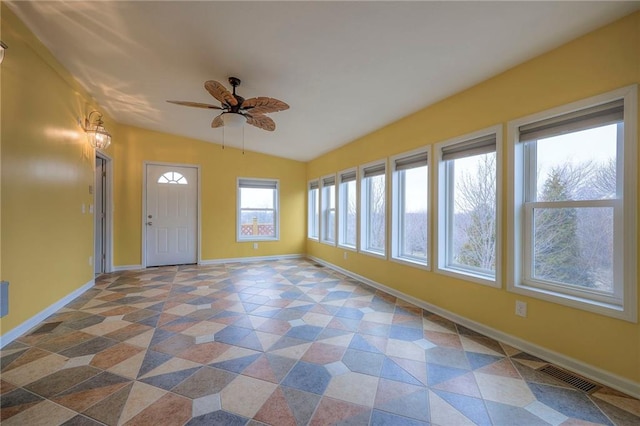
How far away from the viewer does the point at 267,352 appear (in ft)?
7.55

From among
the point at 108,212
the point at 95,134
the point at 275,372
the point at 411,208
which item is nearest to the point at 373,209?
the point at 411,208

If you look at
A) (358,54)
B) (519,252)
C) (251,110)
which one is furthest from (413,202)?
(251,110)

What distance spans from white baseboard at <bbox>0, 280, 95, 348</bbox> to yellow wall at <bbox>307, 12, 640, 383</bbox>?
407cm

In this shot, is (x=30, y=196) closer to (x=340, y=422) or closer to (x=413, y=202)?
(x=340, y=422)

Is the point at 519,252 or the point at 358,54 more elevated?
the point at 358,54

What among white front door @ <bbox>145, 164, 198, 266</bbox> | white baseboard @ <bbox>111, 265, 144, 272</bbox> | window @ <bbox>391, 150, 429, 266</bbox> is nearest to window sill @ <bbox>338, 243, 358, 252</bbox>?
window @ <bbox>391, 150, 429, 266</bbox>

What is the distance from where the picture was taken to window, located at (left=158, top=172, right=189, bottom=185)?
18.8 feet

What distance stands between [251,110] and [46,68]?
219 centimetres

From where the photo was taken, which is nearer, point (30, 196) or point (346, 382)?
point (346, 382)

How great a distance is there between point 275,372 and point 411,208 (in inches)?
107

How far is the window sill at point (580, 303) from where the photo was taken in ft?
5.97

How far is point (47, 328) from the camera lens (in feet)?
8.94

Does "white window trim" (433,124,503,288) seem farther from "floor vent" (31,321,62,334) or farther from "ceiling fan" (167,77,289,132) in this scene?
"floor vent" (31,321,62,334)

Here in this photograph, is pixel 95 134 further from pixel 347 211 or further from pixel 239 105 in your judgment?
pixel 347 211
